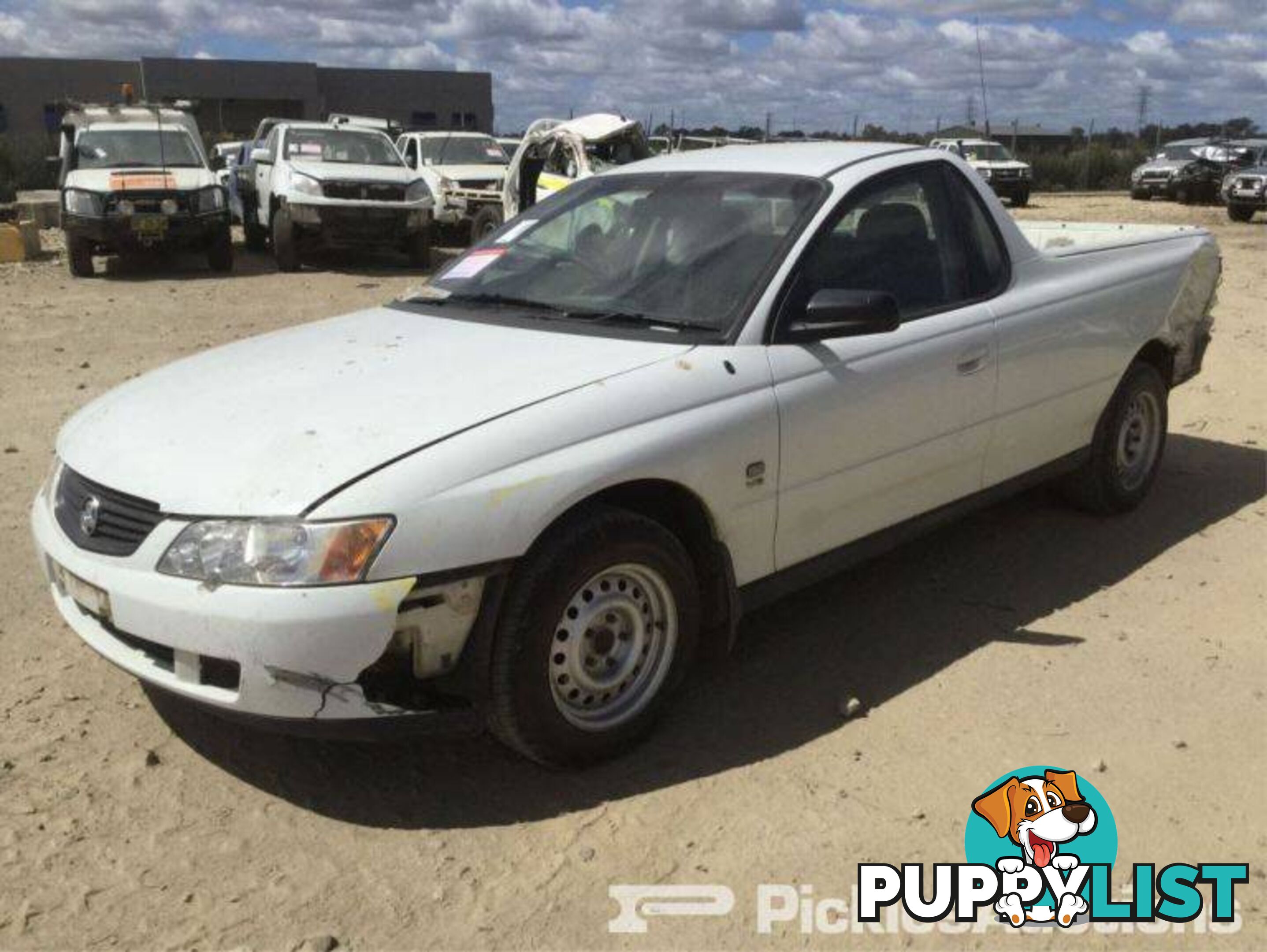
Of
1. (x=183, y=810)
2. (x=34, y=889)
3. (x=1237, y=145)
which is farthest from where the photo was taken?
(x=1237, y=145)

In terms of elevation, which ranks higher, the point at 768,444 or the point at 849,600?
the point at 768,444

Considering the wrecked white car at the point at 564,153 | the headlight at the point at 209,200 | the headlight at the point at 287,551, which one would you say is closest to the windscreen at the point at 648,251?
the headlight at the point at 287,551

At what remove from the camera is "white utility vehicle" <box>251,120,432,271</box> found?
15133 mm

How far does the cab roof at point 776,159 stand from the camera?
4.20 meters

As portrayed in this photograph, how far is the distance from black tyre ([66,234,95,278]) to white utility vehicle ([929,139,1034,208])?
2005 centimetres

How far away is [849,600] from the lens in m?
4.61

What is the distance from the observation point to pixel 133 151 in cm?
1531

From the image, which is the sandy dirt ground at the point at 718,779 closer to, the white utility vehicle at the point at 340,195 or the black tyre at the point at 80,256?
the white utility vehicle at the point at 340,195

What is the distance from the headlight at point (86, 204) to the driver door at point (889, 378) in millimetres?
12499

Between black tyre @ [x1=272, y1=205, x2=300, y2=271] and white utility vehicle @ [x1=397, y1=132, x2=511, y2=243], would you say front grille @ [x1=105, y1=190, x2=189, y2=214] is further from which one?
white utility vehicle @ [x1=397, y1=132, x2=511, y2=243]

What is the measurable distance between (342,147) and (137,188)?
279 centimetres

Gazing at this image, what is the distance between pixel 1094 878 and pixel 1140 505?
3.19 metres

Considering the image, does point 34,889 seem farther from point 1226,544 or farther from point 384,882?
point 1226,544

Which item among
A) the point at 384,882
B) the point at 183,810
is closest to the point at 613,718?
the point at 384,882
